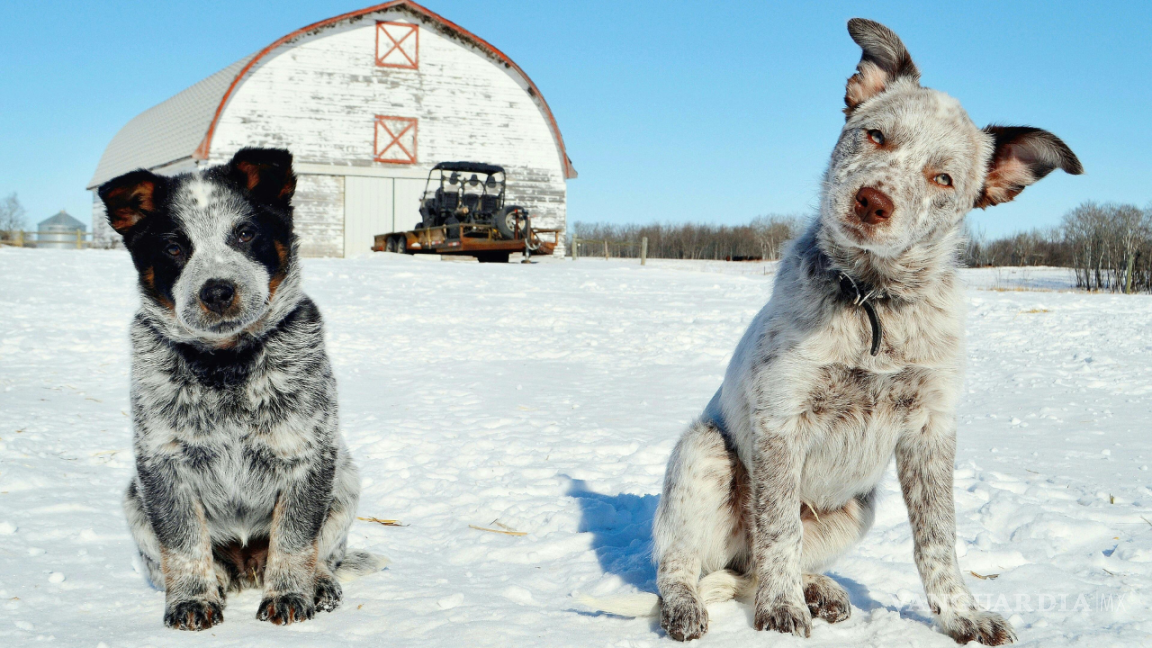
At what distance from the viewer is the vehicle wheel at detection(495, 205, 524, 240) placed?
19422 mm

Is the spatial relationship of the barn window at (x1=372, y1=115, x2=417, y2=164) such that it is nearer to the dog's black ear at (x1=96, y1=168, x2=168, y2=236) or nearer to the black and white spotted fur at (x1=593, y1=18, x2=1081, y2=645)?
the dog's black ear at (x1=96, y1=168, x2=168, y2=236)

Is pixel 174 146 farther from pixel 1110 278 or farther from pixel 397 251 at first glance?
pixel 1110 278

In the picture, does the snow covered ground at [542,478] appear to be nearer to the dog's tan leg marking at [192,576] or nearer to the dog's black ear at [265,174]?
the dog's tan leg marking at [192,576]

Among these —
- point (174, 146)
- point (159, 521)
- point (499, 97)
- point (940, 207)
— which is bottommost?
point (159, 521)

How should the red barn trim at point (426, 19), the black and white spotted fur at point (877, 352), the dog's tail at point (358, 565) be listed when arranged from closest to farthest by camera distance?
the black and white spotted fur at point (877, 352), the dog's tail at point (358, 565), the red barn trim at point (426, 19)

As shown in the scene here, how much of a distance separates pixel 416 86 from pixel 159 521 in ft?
71.6

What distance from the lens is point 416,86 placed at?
23.2m

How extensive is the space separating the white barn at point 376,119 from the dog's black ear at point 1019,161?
70.8 feet

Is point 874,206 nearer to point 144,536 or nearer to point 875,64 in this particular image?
point 875,64

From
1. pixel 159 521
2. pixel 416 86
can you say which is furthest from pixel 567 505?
pixel 416 86

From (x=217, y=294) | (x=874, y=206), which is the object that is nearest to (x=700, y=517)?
(x=874, y=206)

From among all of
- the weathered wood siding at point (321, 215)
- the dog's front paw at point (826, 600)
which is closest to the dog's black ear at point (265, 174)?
the dog's front paw at point (826, 600)

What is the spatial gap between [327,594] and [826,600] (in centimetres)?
195

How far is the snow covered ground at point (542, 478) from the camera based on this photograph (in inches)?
118
